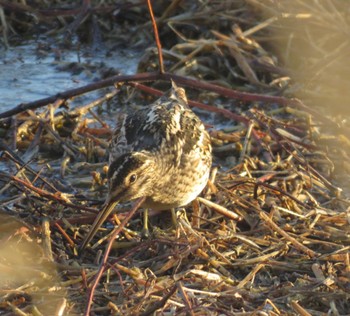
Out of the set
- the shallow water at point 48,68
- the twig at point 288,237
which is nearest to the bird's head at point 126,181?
the twig at point 288,237

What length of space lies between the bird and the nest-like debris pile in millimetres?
182

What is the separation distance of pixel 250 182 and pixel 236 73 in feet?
8.94

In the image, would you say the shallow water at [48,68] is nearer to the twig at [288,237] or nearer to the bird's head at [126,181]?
the bird's head at [126,181]

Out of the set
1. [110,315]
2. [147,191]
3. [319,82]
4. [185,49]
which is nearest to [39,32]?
[185,49]

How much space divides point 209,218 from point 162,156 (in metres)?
0.56

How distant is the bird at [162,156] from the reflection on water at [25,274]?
0.34m

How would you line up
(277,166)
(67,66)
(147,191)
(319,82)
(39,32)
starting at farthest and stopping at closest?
(39,32), (67,66), (319,82), (277,166), (147,191)

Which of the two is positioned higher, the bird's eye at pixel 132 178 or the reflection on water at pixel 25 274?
the bird's eye at pixel 132 178

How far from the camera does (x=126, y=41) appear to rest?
34.0 ft

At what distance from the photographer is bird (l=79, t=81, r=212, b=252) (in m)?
5.88

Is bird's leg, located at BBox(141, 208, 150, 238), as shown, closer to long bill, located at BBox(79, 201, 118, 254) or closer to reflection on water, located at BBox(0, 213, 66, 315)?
long bill, located at BBox(79, 201, 118, 254)

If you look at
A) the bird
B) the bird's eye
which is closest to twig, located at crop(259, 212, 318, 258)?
the bird

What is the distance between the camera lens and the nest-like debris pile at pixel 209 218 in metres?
5.16

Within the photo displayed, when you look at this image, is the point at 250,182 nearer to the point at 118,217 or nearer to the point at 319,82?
the point at 118,217
